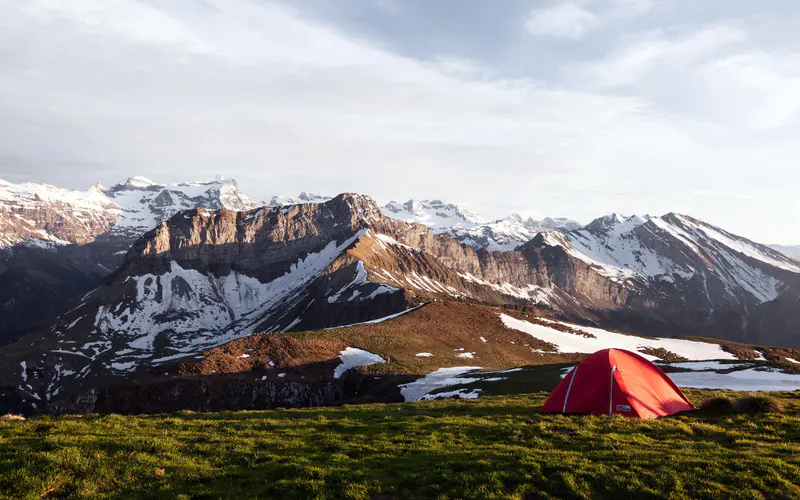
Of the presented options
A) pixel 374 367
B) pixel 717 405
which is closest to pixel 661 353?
pixel 374 367

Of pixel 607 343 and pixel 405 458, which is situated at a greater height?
pixel 405 458

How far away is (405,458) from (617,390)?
15183mm

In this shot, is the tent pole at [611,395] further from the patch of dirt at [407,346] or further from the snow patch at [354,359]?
the snow patch at [354,359]

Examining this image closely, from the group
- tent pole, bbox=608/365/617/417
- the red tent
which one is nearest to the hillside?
the red tent

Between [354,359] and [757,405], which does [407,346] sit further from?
[757,405]

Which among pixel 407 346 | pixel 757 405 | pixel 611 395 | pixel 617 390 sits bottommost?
pixel 407 346

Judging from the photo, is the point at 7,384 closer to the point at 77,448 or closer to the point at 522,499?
the point at 77,448

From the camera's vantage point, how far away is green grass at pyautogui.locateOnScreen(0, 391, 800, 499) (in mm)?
14617

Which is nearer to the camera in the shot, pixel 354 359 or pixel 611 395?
pixel 611 395

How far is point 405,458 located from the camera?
59.9 ft

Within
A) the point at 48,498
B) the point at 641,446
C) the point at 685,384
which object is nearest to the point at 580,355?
the point at 685,384

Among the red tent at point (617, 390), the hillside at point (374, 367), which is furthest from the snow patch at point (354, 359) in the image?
the red tent at point (617, 390)

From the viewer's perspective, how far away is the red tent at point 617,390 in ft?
86.9

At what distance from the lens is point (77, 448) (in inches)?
648
